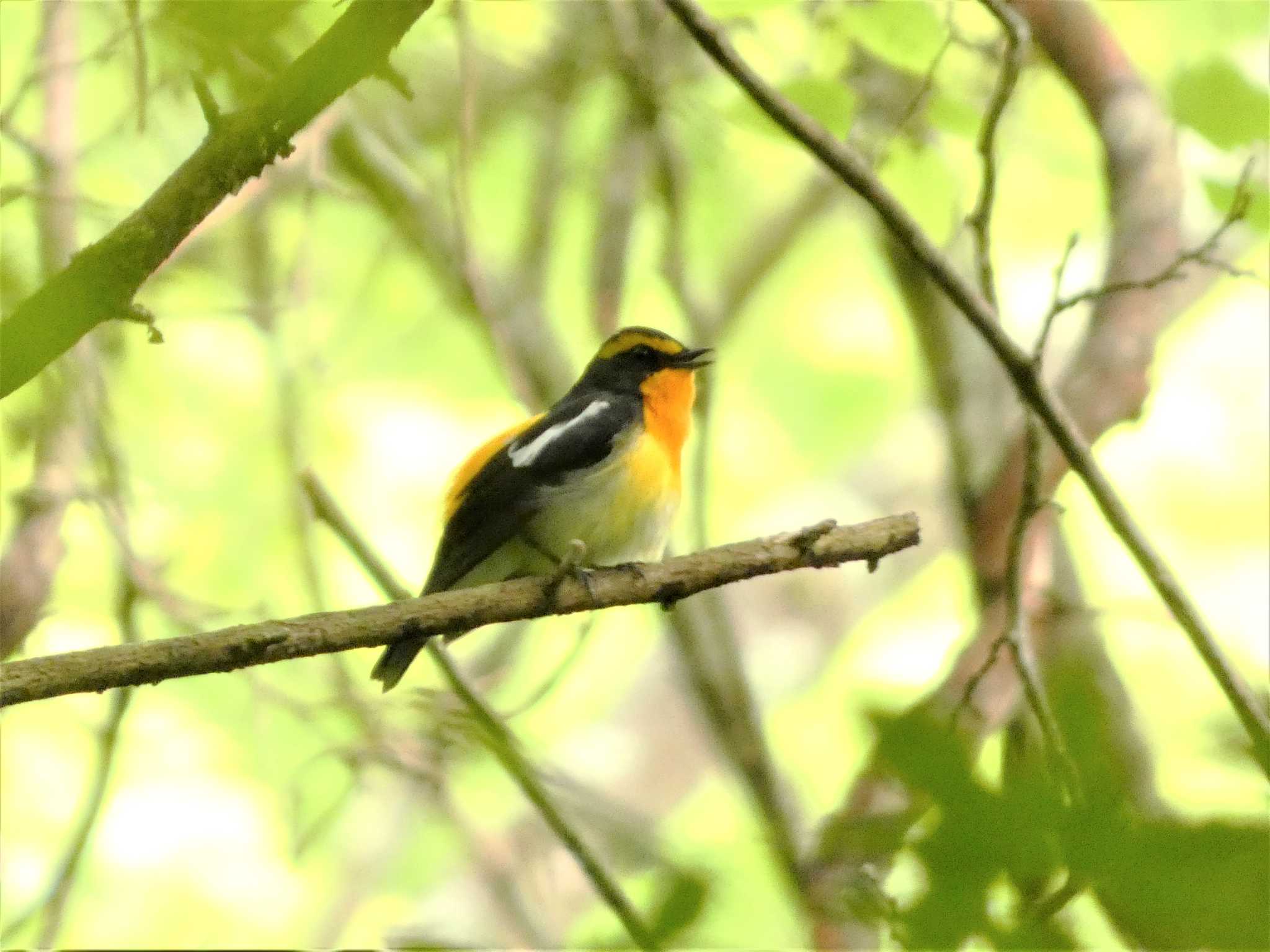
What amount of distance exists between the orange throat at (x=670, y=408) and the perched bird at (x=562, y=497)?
1cm

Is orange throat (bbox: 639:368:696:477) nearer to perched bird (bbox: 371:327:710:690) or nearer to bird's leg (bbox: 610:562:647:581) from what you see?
perched bird (bbox: 371:327:710:690)

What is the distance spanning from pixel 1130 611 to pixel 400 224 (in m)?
3.97

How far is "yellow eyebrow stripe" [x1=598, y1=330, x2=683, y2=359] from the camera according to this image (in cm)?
495

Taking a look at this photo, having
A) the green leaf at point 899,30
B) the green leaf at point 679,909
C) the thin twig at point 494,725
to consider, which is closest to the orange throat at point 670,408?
the thin twig at point 494,725

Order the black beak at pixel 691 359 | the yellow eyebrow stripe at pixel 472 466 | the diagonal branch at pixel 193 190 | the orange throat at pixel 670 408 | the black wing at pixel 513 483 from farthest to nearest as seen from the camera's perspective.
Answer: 1. the black beak at pixel 691 359
2. the orange throat at pixel 670 408
3. the yellow eyebrow stripe at pixel 472 466
4. the black wing at pixel 513 483
5. the diagonal branch at pixel 193 190

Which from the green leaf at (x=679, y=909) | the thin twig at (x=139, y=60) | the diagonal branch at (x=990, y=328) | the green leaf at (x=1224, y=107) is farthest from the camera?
the green leaf at (x=1224, y=107)

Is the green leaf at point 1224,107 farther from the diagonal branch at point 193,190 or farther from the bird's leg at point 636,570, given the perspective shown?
the diagonal branch at point 193,190

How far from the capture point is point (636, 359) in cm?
493

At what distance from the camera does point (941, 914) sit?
102 centimetres

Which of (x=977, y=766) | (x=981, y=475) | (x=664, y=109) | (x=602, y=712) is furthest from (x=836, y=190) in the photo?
(x=977, y=766)

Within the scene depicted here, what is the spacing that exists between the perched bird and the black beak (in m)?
0.30

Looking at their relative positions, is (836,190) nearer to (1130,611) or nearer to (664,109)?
(664,109)

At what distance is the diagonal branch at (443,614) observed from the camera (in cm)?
226

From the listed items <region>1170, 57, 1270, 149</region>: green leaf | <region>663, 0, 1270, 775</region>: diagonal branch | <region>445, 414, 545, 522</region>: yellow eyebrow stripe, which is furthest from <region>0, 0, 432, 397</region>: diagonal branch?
<region>445, 414, 545, 522</region>: yellow eyebrow stripe
